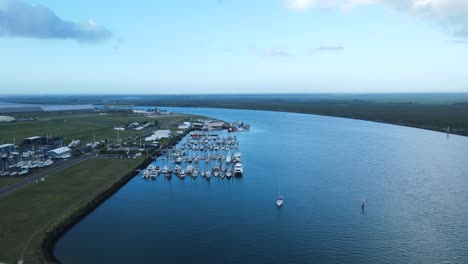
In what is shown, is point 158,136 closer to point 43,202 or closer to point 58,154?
point 58,154

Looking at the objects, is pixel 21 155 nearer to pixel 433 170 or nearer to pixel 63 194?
pixel 63 194

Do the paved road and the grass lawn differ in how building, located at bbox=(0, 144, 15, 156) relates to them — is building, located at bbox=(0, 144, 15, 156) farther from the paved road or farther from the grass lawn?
the grass lawn

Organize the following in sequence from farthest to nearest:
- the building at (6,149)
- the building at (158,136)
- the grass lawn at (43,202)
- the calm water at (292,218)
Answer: the building at (158,136)
the building at (6,149)
the calm water at (292,218)
the grass lawn at (43,202)

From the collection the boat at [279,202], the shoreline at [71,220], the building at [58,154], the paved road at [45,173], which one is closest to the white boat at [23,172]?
the paved road at [45,173]

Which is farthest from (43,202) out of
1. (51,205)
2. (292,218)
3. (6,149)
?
(6,149)

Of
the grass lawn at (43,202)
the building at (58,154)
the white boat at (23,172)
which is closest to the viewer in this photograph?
the grass lawn at (43,202)

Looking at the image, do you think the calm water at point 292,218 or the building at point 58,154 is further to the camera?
the building at point 58,154

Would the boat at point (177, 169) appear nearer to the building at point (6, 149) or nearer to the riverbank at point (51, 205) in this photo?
the riverbank at point (51, 205)
